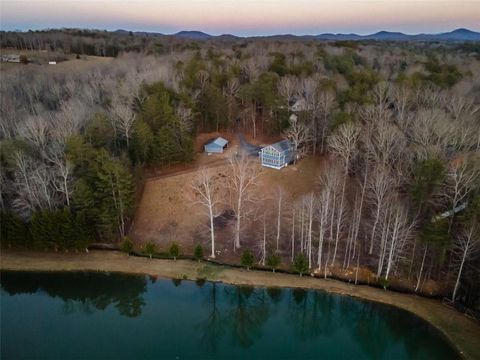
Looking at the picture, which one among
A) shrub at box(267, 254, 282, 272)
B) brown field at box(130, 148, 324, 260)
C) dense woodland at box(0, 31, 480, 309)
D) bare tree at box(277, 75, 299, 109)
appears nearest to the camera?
dense woodland at box(0, 31, 480, 309)

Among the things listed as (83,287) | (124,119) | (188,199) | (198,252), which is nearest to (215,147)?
(188,199)

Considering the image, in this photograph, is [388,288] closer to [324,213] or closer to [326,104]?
[324,213]

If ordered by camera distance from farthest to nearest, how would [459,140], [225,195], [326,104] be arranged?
[326,104] → [225,195] → [459,140]

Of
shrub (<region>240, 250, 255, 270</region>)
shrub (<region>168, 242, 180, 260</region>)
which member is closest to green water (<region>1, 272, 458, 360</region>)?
shrub (<region>240, 250, 255, 270</region>)

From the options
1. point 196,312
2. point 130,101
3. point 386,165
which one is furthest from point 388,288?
point 130,101

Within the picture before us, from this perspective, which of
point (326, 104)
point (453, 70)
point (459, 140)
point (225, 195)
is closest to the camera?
point (459, 140)

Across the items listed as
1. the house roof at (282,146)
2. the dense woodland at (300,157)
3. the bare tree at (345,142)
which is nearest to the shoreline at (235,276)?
the dense woodland at (300,157)

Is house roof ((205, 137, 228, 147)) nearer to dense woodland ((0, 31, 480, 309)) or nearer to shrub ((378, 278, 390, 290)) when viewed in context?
dense woodland ((0, 31, 480, 309))

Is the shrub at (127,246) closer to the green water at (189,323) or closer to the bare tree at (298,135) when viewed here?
the green water at (189,323)
